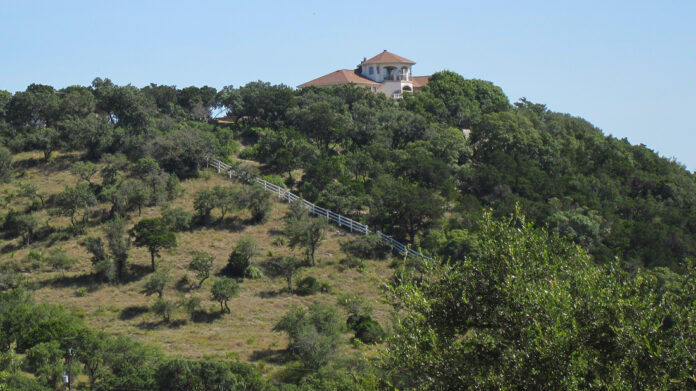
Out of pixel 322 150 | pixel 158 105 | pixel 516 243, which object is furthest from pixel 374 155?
pixel 516 243

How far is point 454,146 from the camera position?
2488 inches

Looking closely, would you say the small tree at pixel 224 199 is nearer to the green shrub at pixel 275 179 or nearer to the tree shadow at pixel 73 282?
the green shrub at pixel 275 179

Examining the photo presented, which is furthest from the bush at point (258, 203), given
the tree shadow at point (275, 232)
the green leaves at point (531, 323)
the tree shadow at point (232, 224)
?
the green leaves at point (531, 323)

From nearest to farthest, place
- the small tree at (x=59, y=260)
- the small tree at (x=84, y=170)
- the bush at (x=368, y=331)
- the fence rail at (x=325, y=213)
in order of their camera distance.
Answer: the bush at (x=368, y=331) < the small tree at (x=59, y=260) < the fence rail at (x=325, y=213) < the small tree at (x=84, y=170)

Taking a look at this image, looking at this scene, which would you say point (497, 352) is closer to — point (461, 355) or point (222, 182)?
point (461, 355)

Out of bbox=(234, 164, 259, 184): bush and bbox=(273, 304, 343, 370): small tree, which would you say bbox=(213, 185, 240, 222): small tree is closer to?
bbox=(234, 164, 259, 184): bush

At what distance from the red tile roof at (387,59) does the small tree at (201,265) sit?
50.8 m

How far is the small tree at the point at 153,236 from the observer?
42.2 meters

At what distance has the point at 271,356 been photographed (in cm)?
3372

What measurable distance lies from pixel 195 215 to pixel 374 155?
1745 cm

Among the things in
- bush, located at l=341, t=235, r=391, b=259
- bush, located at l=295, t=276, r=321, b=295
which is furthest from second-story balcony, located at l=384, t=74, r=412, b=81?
bush, located at l=295, t=276, r=321, b=295

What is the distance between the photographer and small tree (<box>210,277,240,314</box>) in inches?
1517

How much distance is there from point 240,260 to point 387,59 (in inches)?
1974

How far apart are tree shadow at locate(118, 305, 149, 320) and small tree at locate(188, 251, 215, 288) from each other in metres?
3.59
